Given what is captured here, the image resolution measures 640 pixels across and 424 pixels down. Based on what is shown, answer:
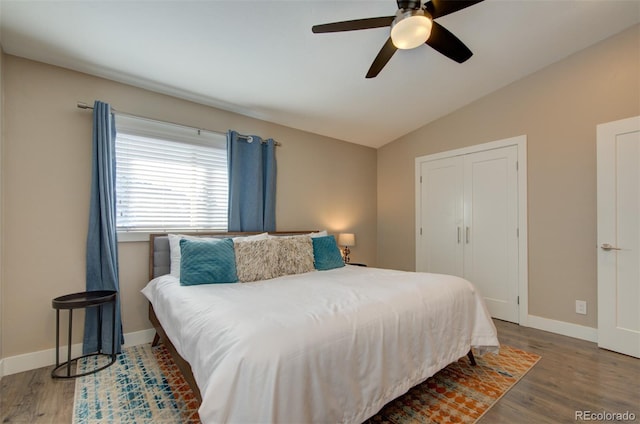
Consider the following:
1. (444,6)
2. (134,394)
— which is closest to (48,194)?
(134,394)

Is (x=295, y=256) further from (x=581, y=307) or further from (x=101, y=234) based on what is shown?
(x=581, y=307)

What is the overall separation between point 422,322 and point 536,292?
2347mm

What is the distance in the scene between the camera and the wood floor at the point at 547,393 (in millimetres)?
1729

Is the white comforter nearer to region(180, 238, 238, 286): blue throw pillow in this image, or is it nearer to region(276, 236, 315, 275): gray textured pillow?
region(180, 238, 238, 286): blue throw pillow

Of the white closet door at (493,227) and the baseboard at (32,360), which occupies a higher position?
the white closet door at (493,227)

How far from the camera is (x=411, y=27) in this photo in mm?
1642

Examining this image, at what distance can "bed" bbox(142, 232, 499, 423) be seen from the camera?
1130 millimetres

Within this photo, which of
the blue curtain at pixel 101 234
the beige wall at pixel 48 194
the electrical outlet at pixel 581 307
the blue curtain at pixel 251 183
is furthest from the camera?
the blue curtain at pixel 251 183

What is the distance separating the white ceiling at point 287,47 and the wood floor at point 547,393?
2.48 m

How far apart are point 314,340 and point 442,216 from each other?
3379 mm

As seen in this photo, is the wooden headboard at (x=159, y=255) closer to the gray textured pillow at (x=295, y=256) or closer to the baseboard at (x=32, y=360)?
the baseboard at (x=32, y=360)

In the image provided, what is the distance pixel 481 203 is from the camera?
3715mm

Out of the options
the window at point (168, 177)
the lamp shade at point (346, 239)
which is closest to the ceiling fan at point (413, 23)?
the window at point (168, 177)

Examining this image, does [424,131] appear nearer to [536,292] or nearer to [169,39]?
[536,292]
